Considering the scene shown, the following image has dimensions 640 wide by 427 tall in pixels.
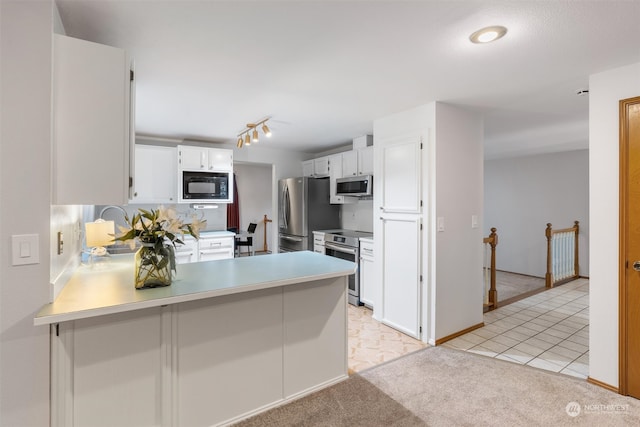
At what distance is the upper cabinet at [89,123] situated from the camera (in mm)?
1465

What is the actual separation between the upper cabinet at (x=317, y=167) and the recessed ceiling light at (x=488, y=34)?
323 cm

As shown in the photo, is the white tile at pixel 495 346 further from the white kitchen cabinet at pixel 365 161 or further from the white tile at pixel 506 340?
the white kitchen cabinet at pixel 365 161

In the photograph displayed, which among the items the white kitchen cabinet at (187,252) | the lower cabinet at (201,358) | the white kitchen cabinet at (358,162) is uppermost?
the white kitchen cabinet at (358,162)

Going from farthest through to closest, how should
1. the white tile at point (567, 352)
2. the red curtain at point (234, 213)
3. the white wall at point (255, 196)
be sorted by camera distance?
the white wall at point (255, 196) < the red curtain at point (234, 213) < the white tile at point (567, 352)

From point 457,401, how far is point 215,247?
3632mm

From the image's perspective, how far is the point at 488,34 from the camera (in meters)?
1.75

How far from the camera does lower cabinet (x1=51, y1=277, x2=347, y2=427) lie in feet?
4.98

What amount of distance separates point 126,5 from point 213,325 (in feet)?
5.75

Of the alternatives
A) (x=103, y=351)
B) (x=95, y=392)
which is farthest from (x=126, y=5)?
(x=95, y=392)

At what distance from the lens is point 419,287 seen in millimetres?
3137

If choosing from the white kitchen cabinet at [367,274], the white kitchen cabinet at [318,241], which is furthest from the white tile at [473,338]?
the white kitchen cabinet at [318,241]

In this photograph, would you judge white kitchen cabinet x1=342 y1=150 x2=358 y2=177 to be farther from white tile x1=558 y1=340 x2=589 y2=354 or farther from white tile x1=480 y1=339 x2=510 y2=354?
white tile x1=558 y1=340 x2=589 y2=354

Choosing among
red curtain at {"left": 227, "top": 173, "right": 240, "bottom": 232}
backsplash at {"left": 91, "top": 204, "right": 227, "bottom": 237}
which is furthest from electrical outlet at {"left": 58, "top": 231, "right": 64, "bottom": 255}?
red curtain at {"left": 227, "top": 173, "right": 240, "bottom": 232}

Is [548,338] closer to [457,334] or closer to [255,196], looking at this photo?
[457,334]
